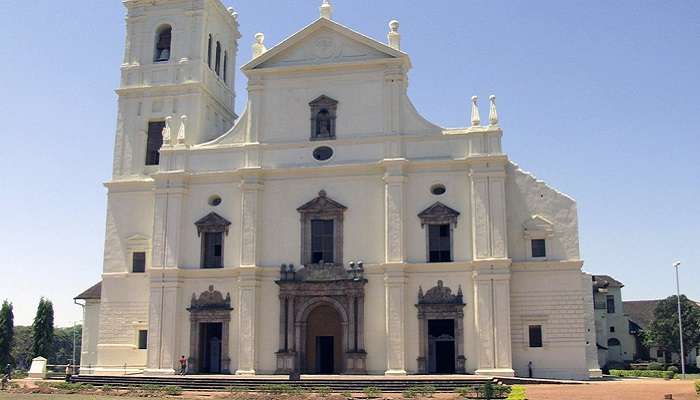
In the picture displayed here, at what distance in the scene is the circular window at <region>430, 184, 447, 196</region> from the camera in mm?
39938

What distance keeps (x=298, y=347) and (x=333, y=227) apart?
21.2ft

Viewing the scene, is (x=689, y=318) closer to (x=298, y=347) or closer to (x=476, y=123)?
(x=476, y=123)

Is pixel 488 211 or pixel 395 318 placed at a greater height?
pixel 488 211

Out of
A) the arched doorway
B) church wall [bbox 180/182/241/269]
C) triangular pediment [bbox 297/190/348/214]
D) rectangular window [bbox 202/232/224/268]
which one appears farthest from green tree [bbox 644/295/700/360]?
rectangular window [bbox 202/232/224/268]

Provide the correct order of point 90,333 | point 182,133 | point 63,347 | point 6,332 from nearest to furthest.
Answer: point 182,133, point 90,333, point 6,332, point 63,347

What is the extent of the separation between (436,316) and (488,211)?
19.3 feet

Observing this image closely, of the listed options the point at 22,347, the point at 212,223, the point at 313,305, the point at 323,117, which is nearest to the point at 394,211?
the point at 313,305

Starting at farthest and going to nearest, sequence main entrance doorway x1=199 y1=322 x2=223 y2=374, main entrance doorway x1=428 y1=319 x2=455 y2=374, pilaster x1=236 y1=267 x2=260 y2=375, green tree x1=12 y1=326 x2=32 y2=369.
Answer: green tree x1=12 y1=326 x2=32 y2=369, main entrance doorway x1=199 y1=322 x2=223 y2=374, pilaster x1=236 y1=267 x2=260 y2=375, main entrance doorway x1=428 y1=319 x2=455 y2=374

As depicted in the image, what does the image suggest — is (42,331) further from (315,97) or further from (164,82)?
(315,97)

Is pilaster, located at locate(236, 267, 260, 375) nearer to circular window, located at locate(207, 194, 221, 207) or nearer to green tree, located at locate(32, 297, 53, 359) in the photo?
circular window, located at locate(207, 194, 221, 207)

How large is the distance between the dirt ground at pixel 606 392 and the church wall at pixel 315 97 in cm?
1626

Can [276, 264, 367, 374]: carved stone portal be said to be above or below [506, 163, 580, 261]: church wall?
below

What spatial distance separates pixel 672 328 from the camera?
221 feet

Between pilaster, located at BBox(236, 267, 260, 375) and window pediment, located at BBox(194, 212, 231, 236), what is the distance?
2841 millimetres
